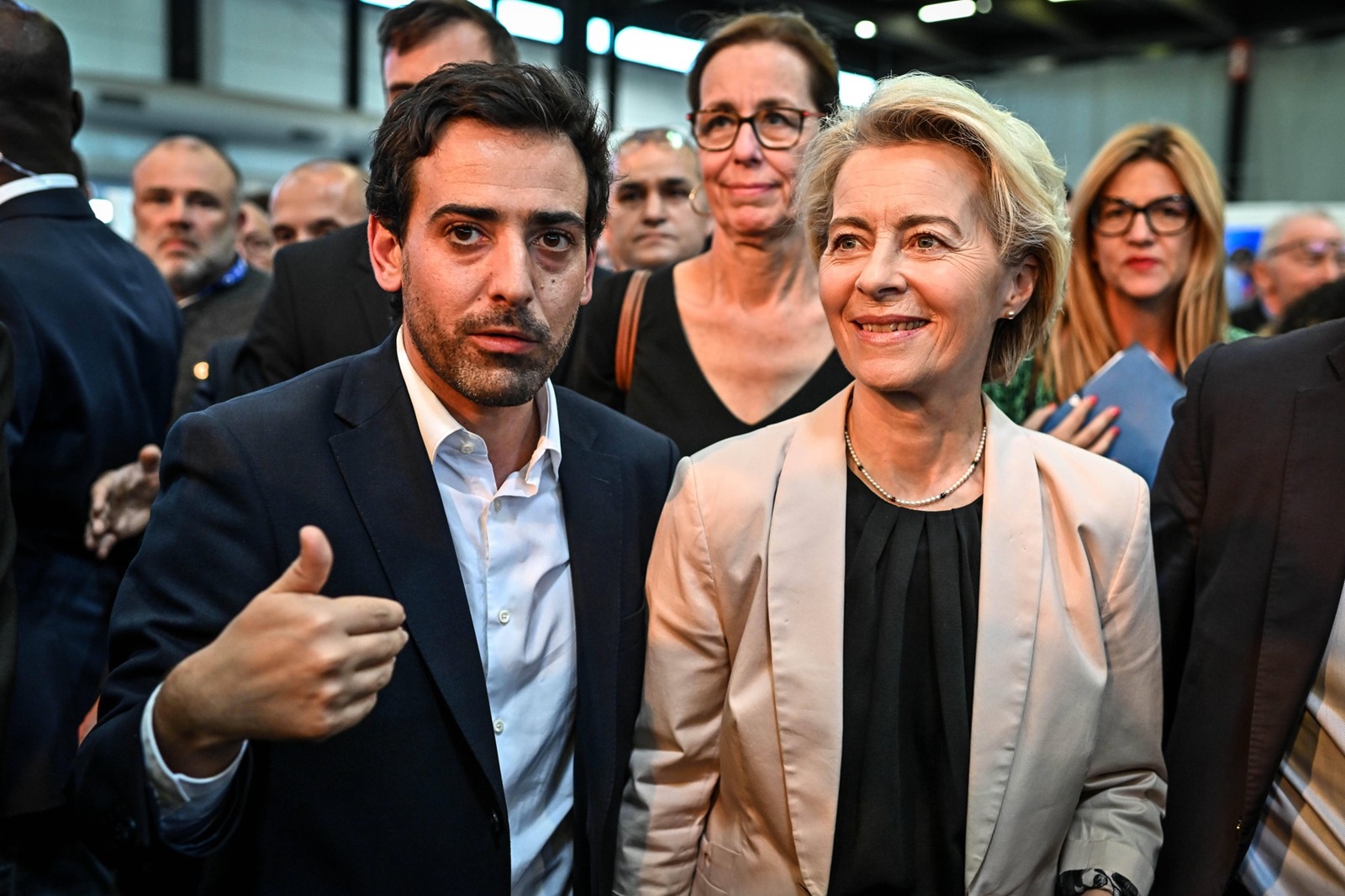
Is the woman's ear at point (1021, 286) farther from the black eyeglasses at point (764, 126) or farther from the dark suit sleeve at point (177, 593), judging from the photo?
the dark suit sleeve at point (177, 593)

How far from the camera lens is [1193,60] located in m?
A: 18.9

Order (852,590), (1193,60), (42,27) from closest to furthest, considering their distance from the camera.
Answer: (852,590) < (42,27) < (1193,60)

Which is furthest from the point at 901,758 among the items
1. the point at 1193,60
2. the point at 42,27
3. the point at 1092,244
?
the point at 1193,60

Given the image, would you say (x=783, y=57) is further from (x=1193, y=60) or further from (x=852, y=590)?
(x=1193, y=60)

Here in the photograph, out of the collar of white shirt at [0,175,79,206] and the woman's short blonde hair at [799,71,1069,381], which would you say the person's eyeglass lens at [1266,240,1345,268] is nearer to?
the woman's short blonde hair at [799,71,1069,381]

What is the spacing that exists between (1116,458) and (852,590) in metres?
1.02

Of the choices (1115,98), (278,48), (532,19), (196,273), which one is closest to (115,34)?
(278,48)

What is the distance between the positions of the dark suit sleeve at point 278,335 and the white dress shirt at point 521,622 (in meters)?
0.89

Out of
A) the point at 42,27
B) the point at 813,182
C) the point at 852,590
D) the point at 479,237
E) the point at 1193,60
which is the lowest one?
the point at 852,590

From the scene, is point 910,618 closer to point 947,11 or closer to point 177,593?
point 177,593

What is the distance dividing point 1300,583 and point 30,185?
2.55 meters

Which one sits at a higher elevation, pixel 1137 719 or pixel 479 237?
pixel 479 237

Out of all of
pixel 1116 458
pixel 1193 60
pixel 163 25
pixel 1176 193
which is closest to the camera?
pixel 1116 458

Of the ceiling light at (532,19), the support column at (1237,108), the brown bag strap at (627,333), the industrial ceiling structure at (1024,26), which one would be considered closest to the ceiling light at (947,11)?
the industrial ceiling structure at (1024,26)
